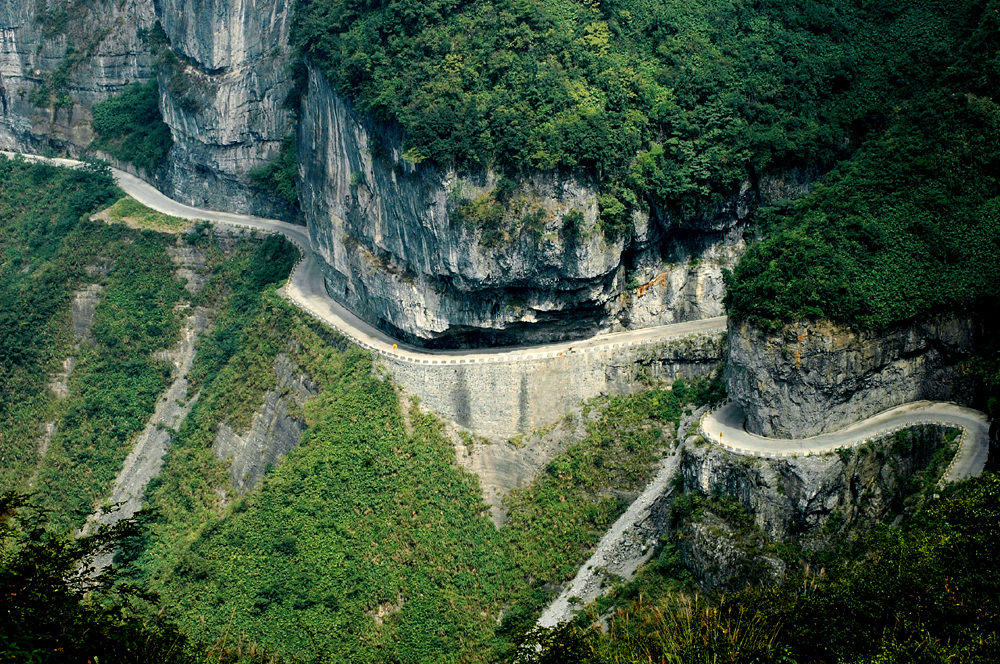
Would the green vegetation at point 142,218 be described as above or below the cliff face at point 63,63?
below

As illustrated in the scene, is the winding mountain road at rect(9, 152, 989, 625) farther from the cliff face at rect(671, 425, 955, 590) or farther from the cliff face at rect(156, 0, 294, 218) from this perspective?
the cliff face at rect(156, 0, 294, 218)

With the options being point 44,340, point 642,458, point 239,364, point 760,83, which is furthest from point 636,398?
point 44,340

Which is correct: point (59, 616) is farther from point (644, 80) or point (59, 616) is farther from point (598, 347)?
point (644, 80)

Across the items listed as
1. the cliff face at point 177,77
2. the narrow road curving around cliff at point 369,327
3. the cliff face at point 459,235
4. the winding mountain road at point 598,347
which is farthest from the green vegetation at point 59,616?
the cliff face at point 177,77

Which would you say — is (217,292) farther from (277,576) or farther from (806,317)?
(806,317)

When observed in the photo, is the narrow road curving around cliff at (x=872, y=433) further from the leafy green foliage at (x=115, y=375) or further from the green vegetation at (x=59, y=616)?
the leafy green foliage at (x=115, y=375)

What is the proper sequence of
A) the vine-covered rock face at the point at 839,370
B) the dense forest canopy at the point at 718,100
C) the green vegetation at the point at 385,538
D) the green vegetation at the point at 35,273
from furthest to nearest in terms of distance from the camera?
the green vegetation at the point at 35,273
the green vegetation at the point at 385,538
the dense forest canopy at the point at 718,100
the vine-covered rock face at the point at 839,370
